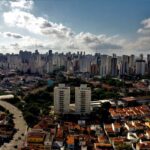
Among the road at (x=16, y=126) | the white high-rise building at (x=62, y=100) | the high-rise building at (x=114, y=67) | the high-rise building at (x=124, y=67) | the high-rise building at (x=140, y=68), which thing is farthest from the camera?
the high-rise building at (x=140, y=68)

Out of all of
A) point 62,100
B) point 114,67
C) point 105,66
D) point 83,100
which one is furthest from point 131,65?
point 62,100

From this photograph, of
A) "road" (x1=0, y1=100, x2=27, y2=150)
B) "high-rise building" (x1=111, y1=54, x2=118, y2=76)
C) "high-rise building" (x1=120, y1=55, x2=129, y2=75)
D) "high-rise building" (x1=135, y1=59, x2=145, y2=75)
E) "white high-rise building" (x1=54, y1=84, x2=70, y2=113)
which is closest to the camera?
"road" (x1=0, y1=100, x2=27, y2=150)

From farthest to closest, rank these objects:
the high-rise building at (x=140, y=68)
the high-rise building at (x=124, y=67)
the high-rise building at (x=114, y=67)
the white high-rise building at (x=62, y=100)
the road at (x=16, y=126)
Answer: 1. the high-rise building at (x=140, y=68)
2. the high-rise building at (x=124, y=67)
3. the high-rise building at (x=114, y=67)
4. the white high-rise building at (x=62, y=100)
5. the road at (x=16, y=126)

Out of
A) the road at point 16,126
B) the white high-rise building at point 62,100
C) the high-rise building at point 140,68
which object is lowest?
the road at point 16,126

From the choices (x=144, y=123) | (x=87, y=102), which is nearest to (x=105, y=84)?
(x=87, y=102)

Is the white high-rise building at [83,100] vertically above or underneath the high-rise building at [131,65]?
underneath

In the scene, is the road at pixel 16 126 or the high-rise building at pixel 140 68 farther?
the high-rise building at pixel 140 68

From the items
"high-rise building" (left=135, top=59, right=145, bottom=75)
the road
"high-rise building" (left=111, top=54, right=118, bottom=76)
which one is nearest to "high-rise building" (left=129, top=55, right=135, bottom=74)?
"high-rise building" (left=135, top=59, right=145, bottom=75)

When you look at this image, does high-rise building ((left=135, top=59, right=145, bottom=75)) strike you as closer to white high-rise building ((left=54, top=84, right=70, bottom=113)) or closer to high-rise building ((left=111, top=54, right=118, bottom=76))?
high-rise building ((left=111, top=54, right=118, bottom=76))

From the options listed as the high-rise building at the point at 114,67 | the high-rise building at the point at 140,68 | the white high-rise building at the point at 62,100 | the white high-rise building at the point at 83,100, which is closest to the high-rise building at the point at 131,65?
the high-rise building at the point at 140,68

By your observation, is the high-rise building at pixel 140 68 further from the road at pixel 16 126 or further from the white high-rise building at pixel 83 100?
the white high-rise building at pixel 83 100
